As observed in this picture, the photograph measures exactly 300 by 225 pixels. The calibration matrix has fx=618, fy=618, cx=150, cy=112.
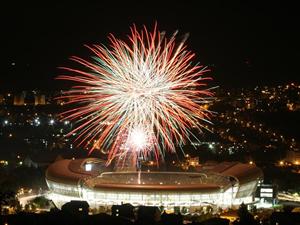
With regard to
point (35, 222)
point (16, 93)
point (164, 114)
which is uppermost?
point (16, 93)

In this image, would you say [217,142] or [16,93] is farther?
[16,93]

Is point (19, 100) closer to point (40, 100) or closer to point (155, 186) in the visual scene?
point (40, 100)

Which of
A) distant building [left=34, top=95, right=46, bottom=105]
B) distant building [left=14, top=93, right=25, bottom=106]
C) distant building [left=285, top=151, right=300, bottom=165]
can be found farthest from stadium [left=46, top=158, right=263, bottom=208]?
distant building [left=34, top=95, right=46, bottom=105]

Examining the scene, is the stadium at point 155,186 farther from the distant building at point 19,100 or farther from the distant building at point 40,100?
the distant building at point 40,100

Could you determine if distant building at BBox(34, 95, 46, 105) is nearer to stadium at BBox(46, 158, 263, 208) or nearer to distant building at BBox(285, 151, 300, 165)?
distant building at BBox(285, 151, 300, 165)

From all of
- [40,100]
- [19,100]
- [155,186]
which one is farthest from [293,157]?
[19,100]

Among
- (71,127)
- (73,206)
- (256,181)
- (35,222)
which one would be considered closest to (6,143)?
(71,127)

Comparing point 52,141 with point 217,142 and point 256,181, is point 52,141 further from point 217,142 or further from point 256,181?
point 256,181

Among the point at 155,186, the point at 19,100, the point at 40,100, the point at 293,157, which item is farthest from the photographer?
the point at 40,100
